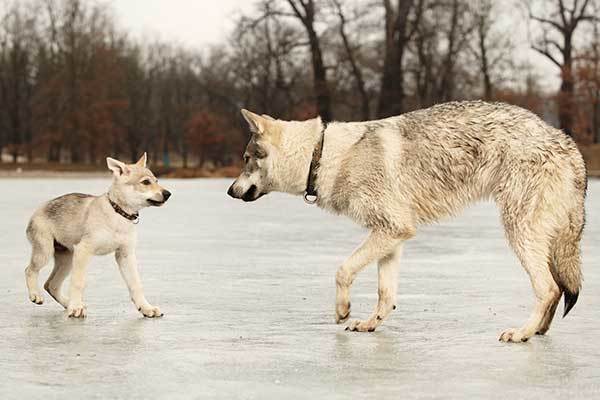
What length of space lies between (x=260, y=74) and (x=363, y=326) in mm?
60525

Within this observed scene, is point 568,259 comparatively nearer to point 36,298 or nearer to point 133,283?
point 133,283

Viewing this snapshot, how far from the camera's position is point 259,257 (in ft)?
37.6

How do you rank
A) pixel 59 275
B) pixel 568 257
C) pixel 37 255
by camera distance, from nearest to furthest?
pixel 568 257
pixel 37 255
pixel 59 275

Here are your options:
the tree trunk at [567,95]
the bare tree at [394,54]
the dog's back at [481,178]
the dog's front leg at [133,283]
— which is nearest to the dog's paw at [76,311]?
the dog's front leg at [133,283]

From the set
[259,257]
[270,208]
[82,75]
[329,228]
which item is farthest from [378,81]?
[259,257]

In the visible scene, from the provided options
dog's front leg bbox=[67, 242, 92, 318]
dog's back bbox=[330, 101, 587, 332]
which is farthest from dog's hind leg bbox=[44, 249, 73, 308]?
dog's back bbox=[330, 101, 587, 332]

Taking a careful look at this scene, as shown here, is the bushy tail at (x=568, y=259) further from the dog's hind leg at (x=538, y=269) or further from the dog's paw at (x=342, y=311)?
the dog's paw at (x=342, y=311)

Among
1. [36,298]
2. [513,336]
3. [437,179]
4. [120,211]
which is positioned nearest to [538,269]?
[513,336]

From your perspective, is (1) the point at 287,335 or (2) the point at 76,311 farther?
(2) the point at 76,311

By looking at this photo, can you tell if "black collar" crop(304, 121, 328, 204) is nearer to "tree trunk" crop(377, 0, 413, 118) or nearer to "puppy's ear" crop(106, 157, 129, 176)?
"puppy's ear" crop(106, 157, 129, 176)

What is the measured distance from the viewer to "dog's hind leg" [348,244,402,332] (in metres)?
6.76

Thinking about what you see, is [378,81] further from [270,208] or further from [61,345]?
[61,345]

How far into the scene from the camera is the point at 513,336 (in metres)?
6.21

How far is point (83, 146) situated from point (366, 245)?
68.9 meters
